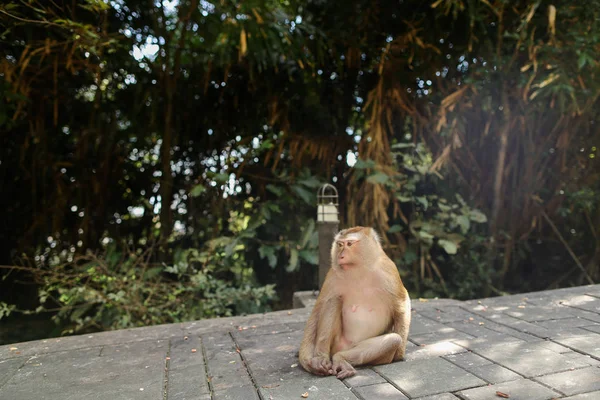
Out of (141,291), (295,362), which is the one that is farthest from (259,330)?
(141,291)

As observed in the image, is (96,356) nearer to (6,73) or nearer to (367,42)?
(6,73)

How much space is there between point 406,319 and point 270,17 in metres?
2.96

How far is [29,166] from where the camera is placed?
4375mm

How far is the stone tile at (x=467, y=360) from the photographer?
2121 millimetres

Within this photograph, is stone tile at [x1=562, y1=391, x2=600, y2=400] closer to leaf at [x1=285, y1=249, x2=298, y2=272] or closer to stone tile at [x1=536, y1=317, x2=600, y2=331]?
stone tile at [x1=536, y1=317, x2=600, y2=331]

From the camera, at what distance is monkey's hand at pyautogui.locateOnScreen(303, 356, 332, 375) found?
203 centimetres

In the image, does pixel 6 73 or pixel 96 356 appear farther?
pixel 6 73

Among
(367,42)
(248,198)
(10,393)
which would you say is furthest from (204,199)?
(10,393)

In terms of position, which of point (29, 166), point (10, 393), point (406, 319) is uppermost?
point (29, 166)

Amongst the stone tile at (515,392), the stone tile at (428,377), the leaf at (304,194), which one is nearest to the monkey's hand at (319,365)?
the stone tile at (428,377)

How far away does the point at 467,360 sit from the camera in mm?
2188

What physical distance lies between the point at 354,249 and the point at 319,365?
0.54 m

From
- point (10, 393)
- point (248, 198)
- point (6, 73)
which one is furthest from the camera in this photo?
point (248, 198)

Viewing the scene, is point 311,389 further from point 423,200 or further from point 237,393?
point 423,200
